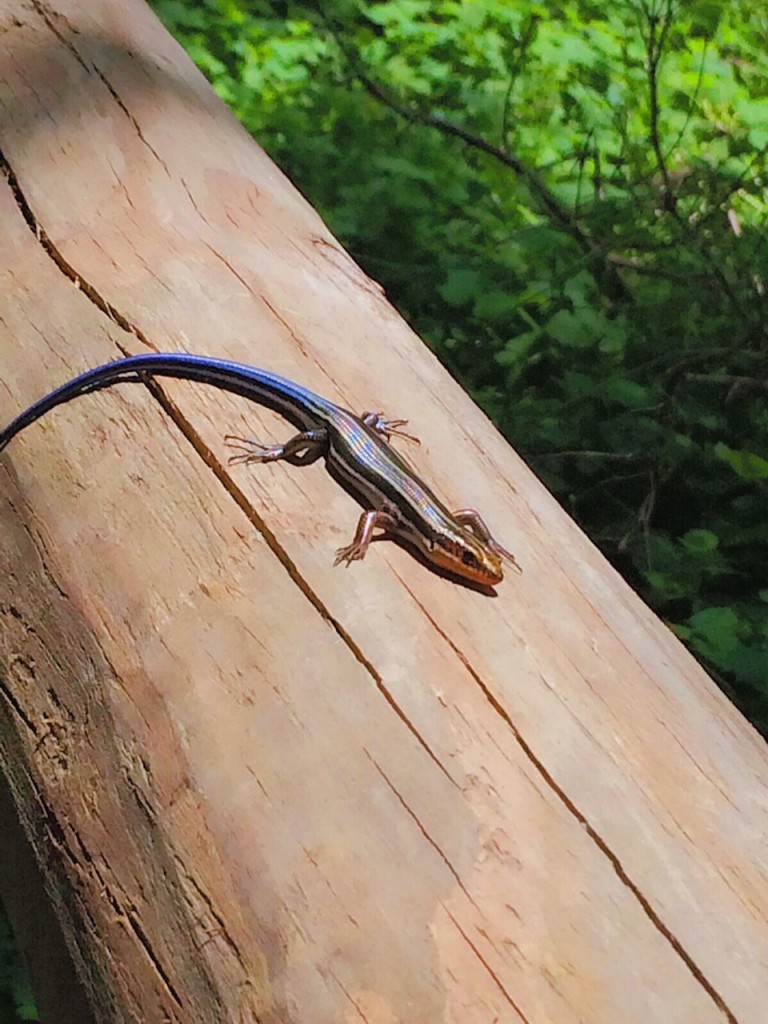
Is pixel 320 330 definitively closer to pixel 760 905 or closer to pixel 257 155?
pixel 257 155

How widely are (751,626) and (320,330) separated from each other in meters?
1.80

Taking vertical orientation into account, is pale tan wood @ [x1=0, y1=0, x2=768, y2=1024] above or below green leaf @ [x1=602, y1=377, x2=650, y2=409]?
below

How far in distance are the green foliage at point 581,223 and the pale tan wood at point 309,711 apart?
1.50 m

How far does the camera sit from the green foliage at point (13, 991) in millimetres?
2732

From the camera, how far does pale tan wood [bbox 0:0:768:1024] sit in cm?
132

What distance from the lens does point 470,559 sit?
5.85 ft

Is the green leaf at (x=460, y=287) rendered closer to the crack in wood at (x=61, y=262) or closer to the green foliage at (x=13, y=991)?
the crack in wood at (x=61, y=262)

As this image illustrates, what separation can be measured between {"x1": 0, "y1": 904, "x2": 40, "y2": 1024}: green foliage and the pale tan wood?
4.69ft

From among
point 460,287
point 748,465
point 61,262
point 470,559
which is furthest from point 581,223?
point 470,559

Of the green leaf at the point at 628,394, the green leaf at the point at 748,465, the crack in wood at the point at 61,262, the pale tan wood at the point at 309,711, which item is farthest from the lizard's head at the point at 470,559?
the green leaf at the point at 628,394

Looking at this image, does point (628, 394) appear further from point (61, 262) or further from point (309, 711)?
point (309, 711)

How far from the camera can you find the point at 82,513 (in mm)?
1841

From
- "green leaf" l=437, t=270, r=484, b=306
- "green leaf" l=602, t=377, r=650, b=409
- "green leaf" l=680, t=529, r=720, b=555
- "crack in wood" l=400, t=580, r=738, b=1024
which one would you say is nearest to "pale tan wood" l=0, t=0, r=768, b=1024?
"crack in wood" l=400, t=580, r=738, b=1024

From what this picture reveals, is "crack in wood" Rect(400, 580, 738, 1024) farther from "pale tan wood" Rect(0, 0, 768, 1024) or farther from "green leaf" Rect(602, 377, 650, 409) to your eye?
"green leaf" Rect(602, 377, 650, 409)
